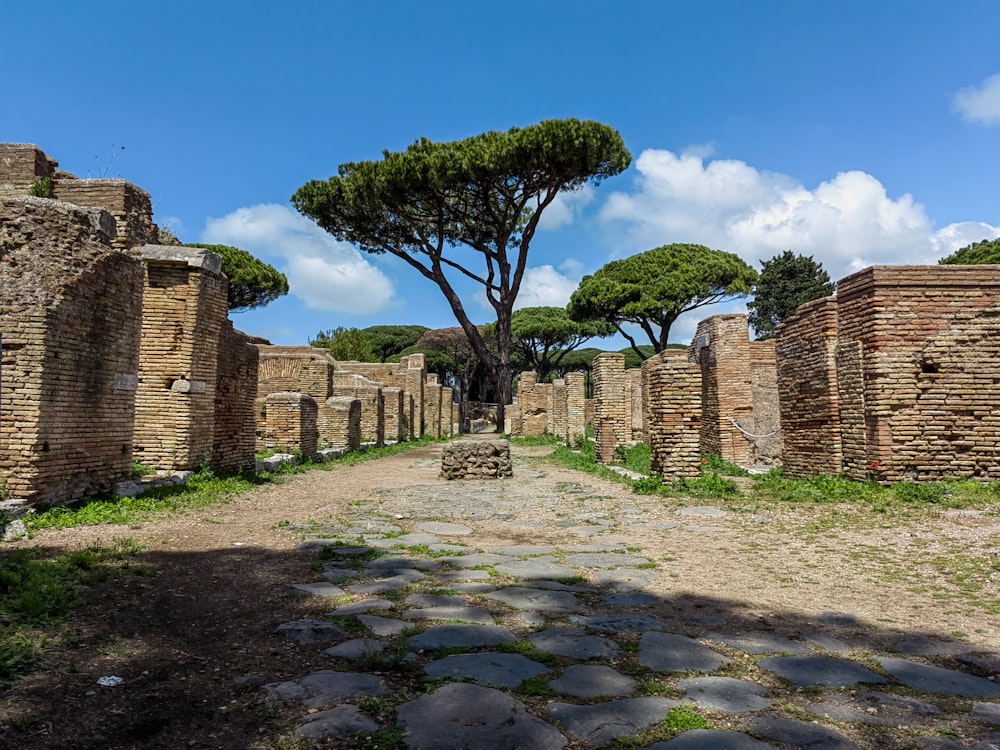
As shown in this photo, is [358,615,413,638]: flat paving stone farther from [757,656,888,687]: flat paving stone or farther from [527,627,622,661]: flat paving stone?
[757,656,888,687]: flat paving stone

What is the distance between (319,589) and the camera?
4039 millimetres

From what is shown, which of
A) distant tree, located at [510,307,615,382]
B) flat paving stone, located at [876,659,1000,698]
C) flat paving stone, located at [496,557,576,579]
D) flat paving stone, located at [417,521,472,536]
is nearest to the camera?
flat paving stone, located at [876,659,1000,698]

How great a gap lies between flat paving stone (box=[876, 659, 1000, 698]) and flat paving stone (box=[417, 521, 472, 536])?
4150 mm

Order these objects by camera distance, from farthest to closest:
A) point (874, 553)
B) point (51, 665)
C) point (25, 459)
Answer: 1. point (25, 459)
2. point (874, 553)
3. point (51, 665)

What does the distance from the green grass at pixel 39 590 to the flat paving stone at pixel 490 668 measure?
5.39 ft

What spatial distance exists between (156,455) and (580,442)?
42.1 ft

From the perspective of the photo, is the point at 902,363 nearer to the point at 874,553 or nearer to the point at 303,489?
the point at 874,553

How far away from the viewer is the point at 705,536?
6266mm

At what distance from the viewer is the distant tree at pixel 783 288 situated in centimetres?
4034

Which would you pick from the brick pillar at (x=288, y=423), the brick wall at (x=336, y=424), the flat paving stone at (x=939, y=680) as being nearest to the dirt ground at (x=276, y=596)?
the flat paving stone at (x=939, y=680)

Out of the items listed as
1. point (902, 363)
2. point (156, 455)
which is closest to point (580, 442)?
point (902, 363)

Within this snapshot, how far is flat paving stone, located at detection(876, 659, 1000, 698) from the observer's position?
2.61m

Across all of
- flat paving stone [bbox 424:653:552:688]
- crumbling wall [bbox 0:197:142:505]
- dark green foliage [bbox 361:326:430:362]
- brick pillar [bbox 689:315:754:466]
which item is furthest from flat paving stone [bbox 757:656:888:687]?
dark green foliage [bbox 361:326:430:362]

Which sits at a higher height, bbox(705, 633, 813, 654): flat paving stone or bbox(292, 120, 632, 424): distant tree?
bbox(292, 120, 632, 424): distant tree
